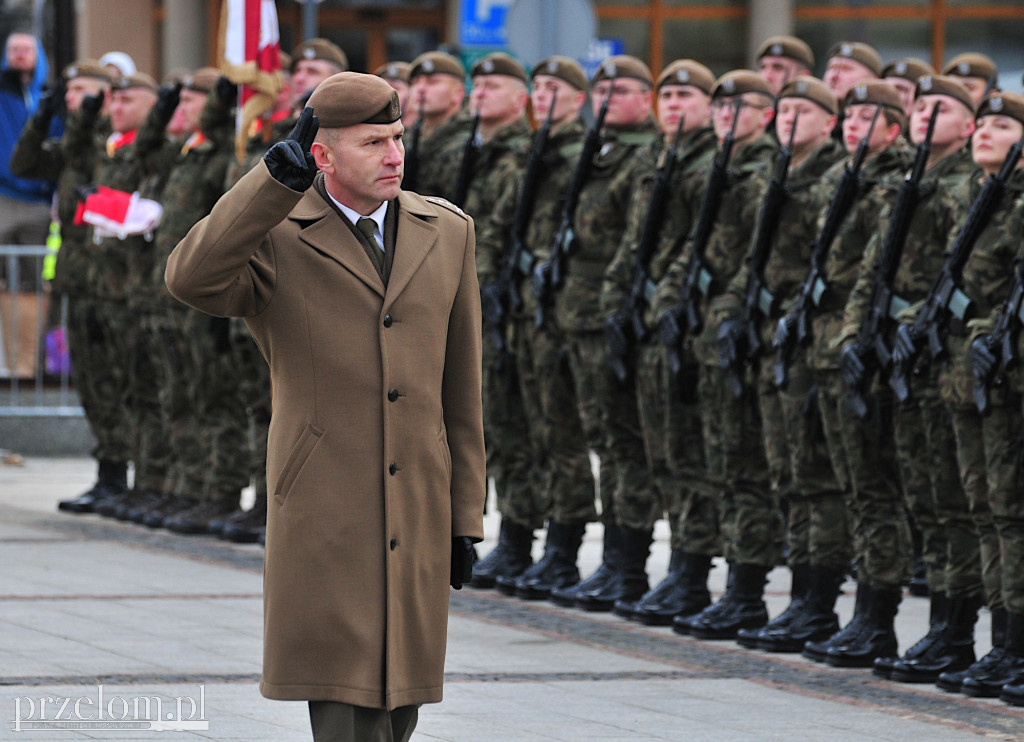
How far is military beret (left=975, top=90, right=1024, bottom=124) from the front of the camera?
22.9ft

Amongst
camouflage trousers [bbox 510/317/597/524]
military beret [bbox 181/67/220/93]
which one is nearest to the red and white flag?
military beret [bbox 181/67/220/93]

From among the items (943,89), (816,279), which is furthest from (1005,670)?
(943,89)

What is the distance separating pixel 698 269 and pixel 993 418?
1.83 m

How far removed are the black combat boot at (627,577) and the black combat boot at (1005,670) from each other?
222cm

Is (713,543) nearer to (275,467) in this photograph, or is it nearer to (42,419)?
(275,467)

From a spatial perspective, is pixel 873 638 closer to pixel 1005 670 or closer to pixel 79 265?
pixel 1005 670

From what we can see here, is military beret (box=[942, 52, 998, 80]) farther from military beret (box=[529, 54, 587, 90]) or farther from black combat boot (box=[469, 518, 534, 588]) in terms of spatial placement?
black combat boot (box=[469, 518, 534, 588])

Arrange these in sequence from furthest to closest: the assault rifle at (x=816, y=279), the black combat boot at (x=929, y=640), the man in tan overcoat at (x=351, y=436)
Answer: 1. the assault rifle at (x=816, y=279)
2. the black combat boot at (x=929, y=640)
3. the man in tan overcoat at (x=351, y=436)

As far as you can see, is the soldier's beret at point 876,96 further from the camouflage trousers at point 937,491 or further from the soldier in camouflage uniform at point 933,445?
the camouflage trousers at point 937,491

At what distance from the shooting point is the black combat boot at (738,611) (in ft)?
26.9

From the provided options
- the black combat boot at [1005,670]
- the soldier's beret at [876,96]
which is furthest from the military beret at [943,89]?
the black combat boot at [1005,670]

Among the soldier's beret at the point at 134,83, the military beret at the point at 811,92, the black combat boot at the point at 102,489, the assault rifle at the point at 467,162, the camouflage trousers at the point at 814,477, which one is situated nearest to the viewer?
the camouflage trousers at the point at 814,477

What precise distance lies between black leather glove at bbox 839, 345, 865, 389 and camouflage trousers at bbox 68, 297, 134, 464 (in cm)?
601

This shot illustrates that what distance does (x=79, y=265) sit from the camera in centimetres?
1250
